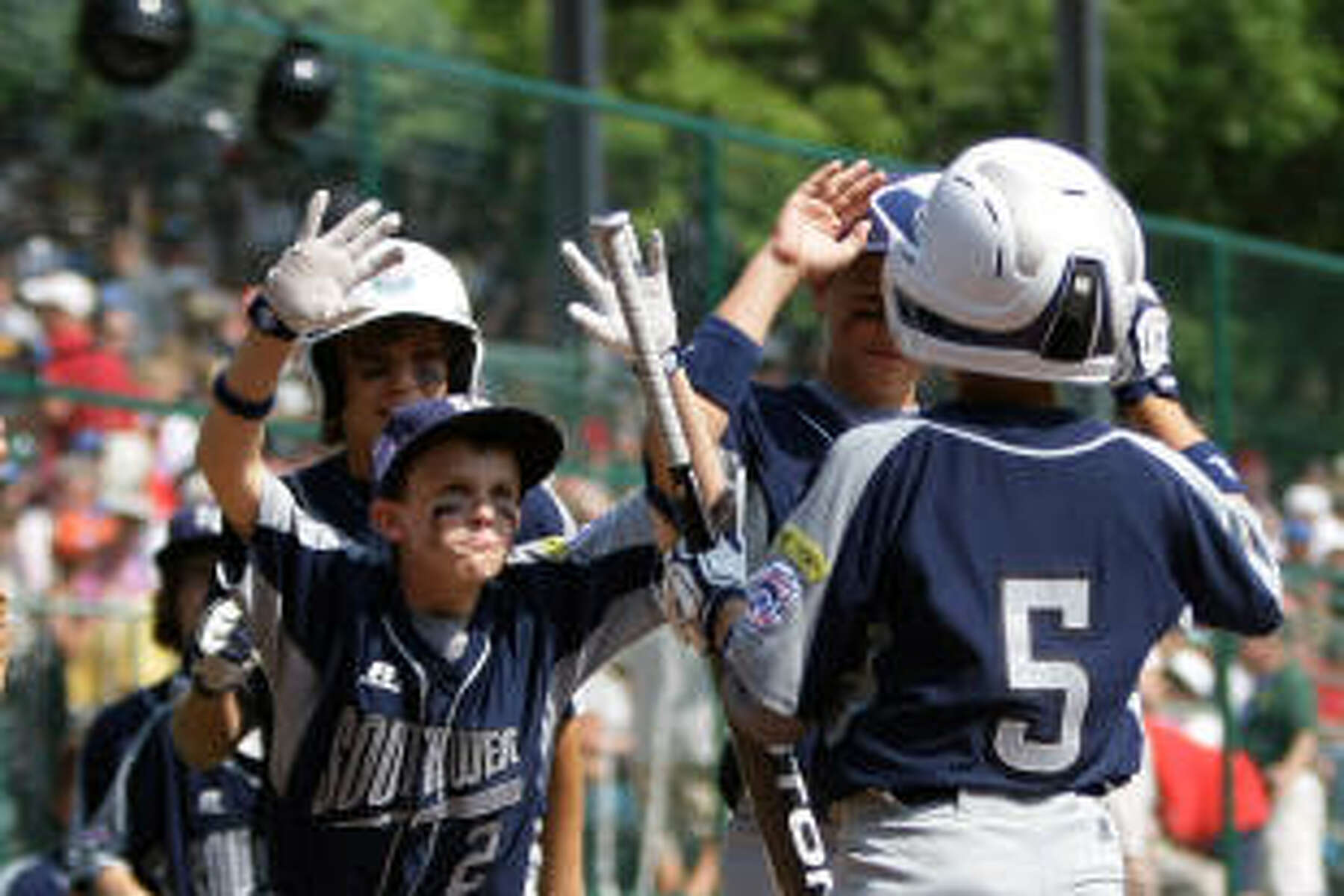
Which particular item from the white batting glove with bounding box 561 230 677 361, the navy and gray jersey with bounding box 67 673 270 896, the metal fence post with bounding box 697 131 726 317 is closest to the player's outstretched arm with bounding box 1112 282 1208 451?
the white batting glove with bounding box 561 230 677 361

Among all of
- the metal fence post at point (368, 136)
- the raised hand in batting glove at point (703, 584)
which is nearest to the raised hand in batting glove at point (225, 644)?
the raised hand in batting glove at point (703, 584)

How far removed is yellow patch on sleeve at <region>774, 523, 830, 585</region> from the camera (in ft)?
15.3

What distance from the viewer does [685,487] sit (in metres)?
5.06

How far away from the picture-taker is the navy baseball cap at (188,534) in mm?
7766

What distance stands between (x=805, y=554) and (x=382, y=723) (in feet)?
3.06

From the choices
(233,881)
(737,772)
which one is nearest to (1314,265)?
(233,881)

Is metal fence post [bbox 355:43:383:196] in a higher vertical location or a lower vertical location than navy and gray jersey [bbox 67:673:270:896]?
higher

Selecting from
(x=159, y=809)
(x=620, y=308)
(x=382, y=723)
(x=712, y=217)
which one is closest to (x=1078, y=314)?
(x=620, y=308)

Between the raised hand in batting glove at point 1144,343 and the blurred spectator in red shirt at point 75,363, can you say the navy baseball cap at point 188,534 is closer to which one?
the blurred spectator in red shirt at point 75,363

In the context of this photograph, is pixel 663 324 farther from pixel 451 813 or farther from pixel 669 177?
pixel 669 177

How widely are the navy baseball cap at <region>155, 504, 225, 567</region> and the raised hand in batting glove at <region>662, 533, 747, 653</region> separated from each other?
2.82 m

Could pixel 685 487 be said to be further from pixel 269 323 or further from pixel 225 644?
pixel 225 644

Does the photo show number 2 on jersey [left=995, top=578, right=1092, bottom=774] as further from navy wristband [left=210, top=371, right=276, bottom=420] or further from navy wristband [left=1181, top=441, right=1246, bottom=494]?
navy wristband [left=210, top=371, right=276, bottom=420]

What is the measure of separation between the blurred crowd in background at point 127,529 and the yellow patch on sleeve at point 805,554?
4.83m
